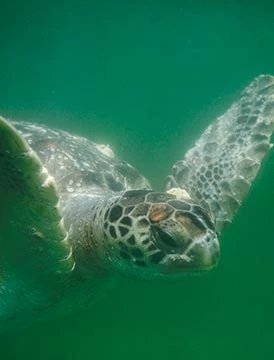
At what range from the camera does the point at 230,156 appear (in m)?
4.11

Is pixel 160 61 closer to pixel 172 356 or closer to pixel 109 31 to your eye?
pixel 109 31

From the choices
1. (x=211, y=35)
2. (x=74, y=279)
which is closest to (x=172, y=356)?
(x=74, y=279)

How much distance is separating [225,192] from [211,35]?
66.1 ft

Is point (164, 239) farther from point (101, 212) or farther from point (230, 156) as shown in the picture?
point (230, 156)

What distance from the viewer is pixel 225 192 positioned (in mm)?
3803

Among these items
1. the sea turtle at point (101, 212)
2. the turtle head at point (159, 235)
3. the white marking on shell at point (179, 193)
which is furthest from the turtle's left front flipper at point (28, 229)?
the white marking on shell at point (179, 193)

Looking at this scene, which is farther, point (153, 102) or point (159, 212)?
point (153, 102)

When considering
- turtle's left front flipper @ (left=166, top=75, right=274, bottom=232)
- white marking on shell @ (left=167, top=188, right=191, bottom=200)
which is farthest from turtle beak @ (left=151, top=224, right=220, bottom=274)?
turtle's left front flipper @ (left=166, top=75, right=274, bottom=232)

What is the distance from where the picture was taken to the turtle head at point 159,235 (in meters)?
2.05

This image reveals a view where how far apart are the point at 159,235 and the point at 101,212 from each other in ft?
1.83

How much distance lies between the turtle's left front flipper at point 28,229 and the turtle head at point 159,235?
0.32 m

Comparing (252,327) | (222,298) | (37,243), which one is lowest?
(252,327)

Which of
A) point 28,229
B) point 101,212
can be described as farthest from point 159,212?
point 28,229

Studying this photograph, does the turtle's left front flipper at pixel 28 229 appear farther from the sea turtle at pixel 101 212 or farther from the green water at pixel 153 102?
the green water at pixel 153 102
